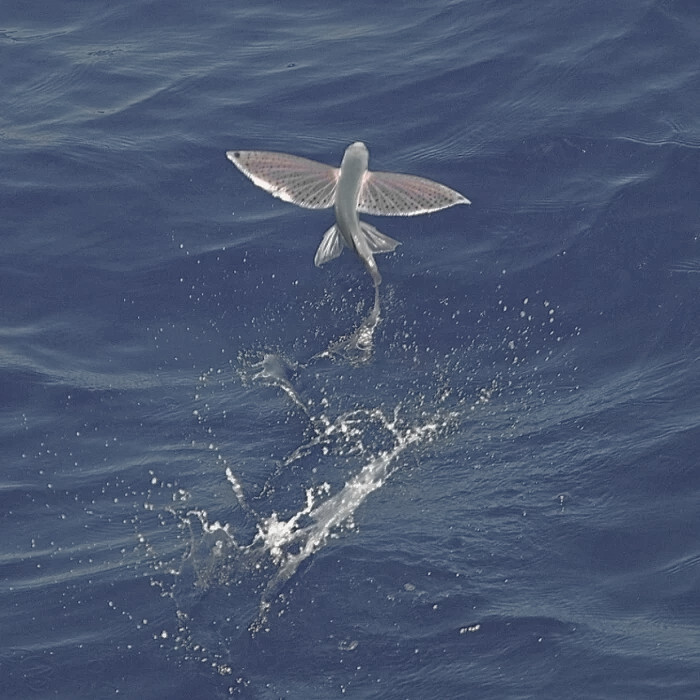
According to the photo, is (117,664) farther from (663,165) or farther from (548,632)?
(663,165)

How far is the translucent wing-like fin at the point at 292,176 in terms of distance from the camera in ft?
53.8

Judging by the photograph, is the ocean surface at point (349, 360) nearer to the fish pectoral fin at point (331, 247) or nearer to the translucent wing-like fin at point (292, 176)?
the fish pectoral fin at point (331, 247)

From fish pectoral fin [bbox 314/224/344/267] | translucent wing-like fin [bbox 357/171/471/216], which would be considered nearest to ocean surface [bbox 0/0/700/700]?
fish pectoral fin [bbox 314/224/344/267]

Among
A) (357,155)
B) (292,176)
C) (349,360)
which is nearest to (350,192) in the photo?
(357,155)

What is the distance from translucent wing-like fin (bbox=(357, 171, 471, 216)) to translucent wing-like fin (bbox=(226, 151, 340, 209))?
1.36 ft

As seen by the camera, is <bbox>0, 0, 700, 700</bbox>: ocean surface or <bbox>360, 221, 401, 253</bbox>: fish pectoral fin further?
<bbox>360, 221, 401, 253</bbox>: fish pectoral fin

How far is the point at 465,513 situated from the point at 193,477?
3.09m

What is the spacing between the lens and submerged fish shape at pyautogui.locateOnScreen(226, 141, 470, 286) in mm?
16109

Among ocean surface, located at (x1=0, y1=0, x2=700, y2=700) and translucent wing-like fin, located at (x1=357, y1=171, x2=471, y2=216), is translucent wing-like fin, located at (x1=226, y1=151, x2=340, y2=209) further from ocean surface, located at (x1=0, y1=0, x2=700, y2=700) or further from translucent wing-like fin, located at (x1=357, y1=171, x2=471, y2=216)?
ocean surface, located at (x1=0, y1=0, x2=700, y2=700)

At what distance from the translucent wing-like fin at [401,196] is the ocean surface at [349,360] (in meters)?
1.99

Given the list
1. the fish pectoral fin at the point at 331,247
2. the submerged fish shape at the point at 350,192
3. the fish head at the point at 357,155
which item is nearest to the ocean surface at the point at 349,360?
the fish pectoral fin at the point at 331,247

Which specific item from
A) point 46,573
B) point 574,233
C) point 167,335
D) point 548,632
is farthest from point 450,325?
point 46,573

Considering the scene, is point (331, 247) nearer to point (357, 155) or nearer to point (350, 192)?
point (350, 192)

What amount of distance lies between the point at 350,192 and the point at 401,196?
2.01 feet
